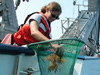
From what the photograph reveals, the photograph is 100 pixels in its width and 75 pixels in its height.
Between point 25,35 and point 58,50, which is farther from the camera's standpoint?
point 25,35

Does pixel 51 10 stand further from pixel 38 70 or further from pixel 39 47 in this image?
pixel 38 70

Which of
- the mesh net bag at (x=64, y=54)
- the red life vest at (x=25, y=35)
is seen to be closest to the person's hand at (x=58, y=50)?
the mesh net bag at (x=64, y=54)

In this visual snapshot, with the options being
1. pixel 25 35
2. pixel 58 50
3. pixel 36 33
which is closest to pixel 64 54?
pixel 58 50

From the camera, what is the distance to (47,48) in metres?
1.20

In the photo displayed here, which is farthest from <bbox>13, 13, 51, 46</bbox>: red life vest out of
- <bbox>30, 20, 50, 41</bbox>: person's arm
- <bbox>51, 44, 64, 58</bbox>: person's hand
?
<bbox>51, 44, 64, 58</bbox>: person's hand

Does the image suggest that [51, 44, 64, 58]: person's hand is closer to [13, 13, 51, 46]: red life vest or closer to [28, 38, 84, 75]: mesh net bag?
[28, 38, 84, 75]: mesh net bag

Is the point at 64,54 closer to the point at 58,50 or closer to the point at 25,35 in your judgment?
the point at 58,50

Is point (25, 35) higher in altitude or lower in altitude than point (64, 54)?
higher

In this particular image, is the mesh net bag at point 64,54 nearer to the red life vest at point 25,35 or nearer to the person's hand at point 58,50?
the person's hand at point 58,50

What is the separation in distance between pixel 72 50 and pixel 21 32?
57cm

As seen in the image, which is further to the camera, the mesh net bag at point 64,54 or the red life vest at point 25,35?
the red life vest at point 25,35

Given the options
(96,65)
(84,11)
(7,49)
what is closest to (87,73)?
(96,65)

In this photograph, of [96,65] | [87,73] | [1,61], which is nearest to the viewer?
[1,61]

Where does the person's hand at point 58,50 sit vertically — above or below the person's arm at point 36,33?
below
